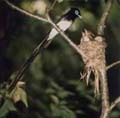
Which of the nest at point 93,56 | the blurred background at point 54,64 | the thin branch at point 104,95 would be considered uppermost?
the nest at point 93,56

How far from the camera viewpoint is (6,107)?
2.30 m

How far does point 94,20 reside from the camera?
418 cm

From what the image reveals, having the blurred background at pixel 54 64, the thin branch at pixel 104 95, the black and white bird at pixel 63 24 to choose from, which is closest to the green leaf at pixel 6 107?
the blurred background at pixel 54 64

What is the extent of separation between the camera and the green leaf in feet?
7.47

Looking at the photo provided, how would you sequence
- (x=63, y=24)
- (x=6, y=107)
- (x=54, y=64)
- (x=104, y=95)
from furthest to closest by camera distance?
(x=54, y=64) → (x=63, y=24) → (x=6, y=107) → (x=104, y=95)

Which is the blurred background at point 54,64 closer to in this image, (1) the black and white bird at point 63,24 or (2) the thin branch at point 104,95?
(1) the black and white bird at point 63,24

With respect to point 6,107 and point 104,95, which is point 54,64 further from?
point 104,95

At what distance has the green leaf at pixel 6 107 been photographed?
2275mm

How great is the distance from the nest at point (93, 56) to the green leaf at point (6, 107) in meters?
0.33

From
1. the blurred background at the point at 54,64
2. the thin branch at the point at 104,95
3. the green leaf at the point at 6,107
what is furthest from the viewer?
the blurred background at the point at 54,64

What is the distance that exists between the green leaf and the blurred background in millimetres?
66

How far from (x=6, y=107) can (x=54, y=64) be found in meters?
2.73

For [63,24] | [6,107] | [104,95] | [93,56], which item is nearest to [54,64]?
[63,24]

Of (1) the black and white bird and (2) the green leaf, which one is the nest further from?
(2) the green leaf
